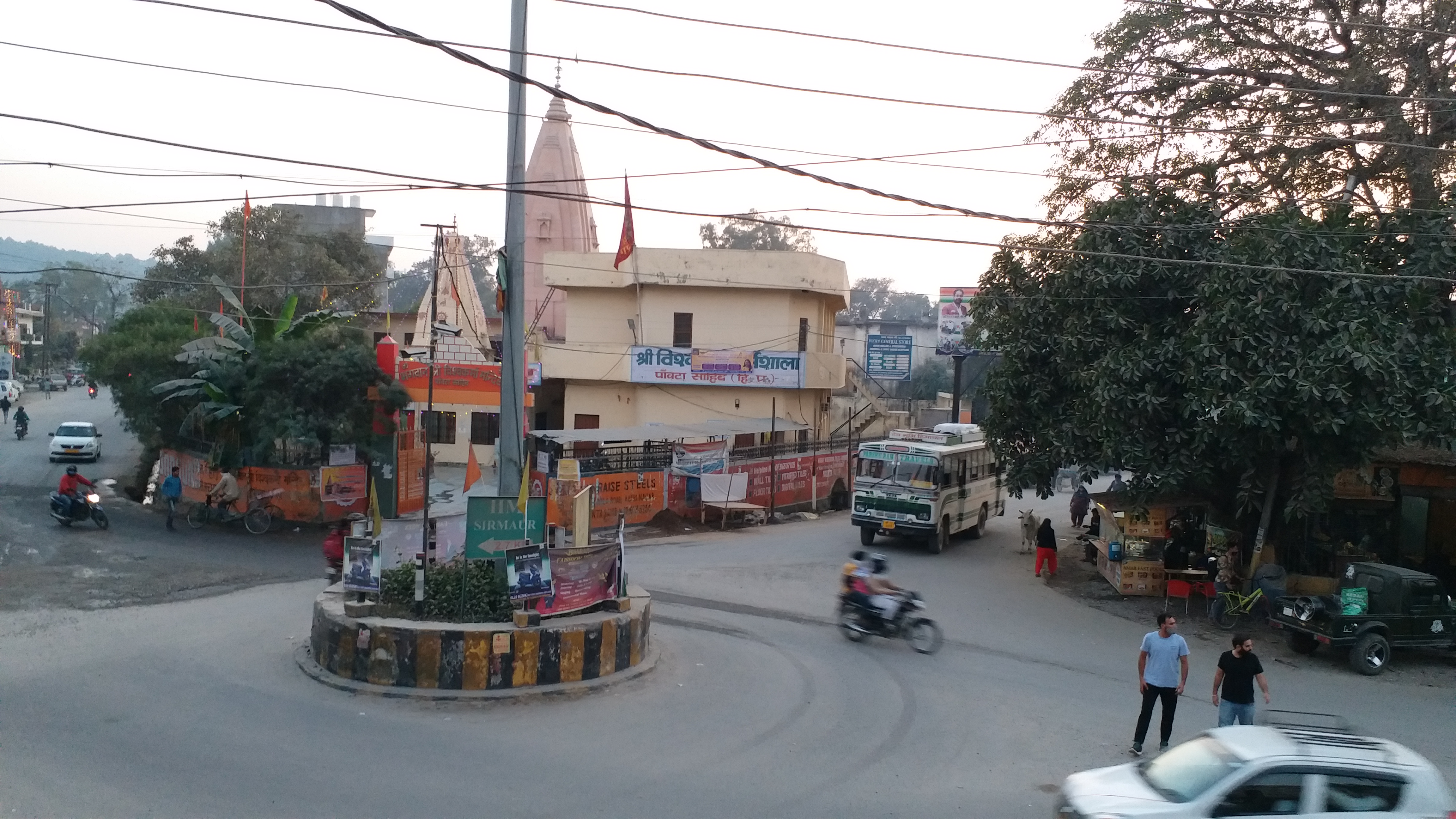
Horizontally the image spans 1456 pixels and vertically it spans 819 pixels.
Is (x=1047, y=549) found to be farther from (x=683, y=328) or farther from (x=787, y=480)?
(x=683, y=328)

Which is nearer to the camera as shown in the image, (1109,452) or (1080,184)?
(1109,452)

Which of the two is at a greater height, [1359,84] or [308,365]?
[1359,84]

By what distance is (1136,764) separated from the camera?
23.9ft

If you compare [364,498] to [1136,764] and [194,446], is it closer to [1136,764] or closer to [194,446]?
[194,446]

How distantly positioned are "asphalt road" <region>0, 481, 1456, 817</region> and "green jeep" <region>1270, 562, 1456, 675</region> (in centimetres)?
48

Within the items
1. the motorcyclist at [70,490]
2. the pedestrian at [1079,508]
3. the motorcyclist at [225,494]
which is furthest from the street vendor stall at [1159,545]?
the motorcyclist at [70,490]

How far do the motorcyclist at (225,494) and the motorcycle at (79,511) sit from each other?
2.08m

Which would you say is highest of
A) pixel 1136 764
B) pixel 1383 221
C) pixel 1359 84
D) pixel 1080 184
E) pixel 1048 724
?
pixel 1359 84

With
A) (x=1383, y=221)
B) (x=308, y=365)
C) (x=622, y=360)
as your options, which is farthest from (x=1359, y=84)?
(x=622, y=360)

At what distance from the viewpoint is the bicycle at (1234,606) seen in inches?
643

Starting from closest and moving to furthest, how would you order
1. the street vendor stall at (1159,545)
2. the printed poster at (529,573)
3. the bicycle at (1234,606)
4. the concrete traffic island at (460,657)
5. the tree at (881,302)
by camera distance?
1. the concrete traffic island at (460,657)
2. the printed poster at (529,573)
3. the bicycle at (1234,606)
4. the street vendor stall at (1159,545)
5. the tree at (881,302)

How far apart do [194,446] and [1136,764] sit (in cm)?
2377

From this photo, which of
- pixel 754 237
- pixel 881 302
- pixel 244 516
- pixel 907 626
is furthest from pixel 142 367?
pixel 881 302

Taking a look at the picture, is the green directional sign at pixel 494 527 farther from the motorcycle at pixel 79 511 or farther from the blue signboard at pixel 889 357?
the blue signboard at pixel 889 357
